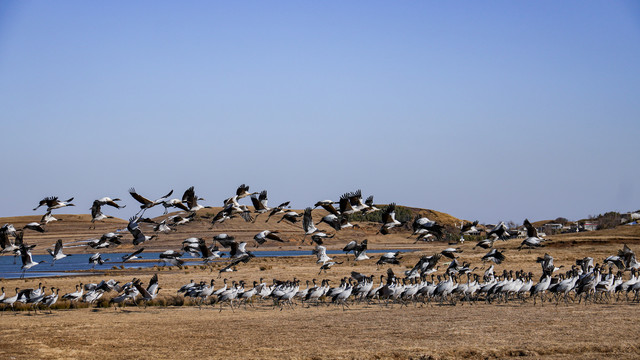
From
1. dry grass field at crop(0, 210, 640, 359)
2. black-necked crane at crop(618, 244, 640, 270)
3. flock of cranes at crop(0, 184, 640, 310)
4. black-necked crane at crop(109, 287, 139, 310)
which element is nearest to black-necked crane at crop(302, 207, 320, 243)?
flock of cranes at crop(0, 184, 640, 310)

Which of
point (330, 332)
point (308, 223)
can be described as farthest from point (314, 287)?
point (330, 332)

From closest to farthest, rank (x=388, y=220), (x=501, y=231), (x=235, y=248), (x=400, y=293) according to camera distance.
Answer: (x=388, y=220) → (x=235, y=248) → (x=400, y=293) → (x=501, y=231)

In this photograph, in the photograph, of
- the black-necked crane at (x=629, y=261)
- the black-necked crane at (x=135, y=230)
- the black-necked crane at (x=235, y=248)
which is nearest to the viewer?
the black-necked crane at (x=135, y=230)

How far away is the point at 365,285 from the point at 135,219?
9.91m

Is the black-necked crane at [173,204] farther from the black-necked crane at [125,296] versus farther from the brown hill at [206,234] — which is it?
the brown hill at [206,234]

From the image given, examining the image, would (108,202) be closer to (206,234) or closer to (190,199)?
(190,199)

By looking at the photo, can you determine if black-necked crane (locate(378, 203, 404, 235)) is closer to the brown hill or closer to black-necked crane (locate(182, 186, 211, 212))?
black-necked crane (locate(182, 186, 211, 212))

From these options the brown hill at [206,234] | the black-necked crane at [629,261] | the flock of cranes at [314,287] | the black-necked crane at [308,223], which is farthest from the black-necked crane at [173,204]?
the brown hill at [206,234]

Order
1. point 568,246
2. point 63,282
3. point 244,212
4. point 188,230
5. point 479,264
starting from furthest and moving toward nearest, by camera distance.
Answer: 1. point 188,230
2. point 568,246
3. point 479,264
4. point 63,282
5. point 244,212

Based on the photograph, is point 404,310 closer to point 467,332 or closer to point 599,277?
point 467,332

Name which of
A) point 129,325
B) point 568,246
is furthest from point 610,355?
point 568,246

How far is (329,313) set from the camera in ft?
84.6

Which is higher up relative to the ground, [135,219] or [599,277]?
[135,219]

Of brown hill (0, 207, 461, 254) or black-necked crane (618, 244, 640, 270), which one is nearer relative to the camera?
black-necked crane (618, 244, 640, 270)
